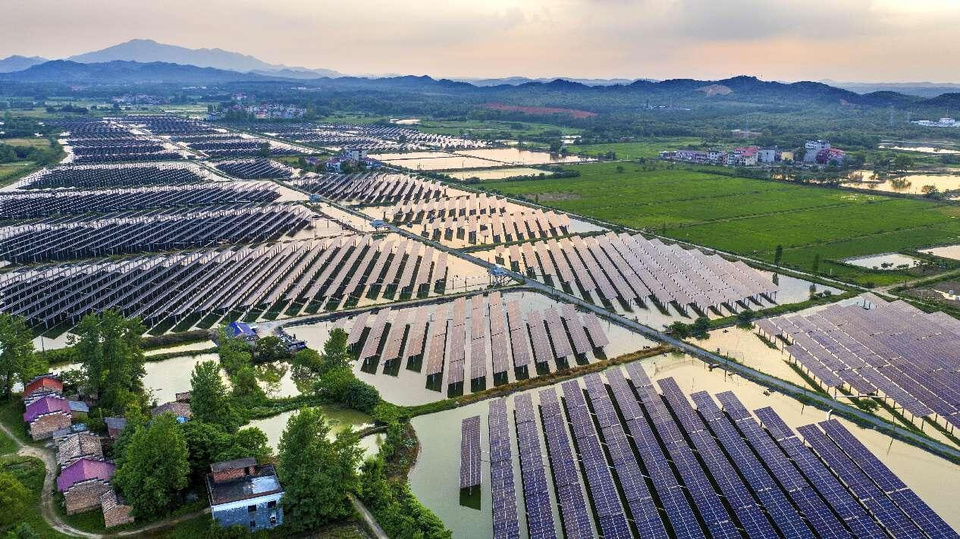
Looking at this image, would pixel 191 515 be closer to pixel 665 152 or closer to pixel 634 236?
pixel 634 236

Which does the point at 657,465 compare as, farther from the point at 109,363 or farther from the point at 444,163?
the point at 444,163

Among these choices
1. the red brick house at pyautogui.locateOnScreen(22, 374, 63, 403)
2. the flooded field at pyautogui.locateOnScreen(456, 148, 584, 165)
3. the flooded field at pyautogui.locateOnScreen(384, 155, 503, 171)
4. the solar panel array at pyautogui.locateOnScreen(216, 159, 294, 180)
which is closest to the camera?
the red brick house at pyautogui.locateOnScreen(22, 374, 63, 403)

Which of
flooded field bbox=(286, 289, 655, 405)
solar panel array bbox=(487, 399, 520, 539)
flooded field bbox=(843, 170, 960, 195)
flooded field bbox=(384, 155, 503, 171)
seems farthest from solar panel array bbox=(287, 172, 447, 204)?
flooded field bbox=(843, 170, 960, 195)

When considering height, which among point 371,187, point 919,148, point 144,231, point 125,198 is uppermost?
point 919,148

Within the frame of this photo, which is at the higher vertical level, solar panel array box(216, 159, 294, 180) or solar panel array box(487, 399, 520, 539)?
solar panel array box(216, 159, 294, 180)

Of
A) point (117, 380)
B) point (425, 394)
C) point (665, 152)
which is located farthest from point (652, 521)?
point (665, 152)

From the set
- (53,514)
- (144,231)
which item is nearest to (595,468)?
(53,514)

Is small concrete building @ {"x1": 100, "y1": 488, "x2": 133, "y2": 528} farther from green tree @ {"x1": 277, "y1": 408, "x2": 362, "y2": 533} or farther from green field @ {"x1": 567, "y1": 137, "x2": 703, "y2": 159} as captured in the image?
green field @ {"x1": 567, "y1": 137, "x2": 703, "y2": 159}
